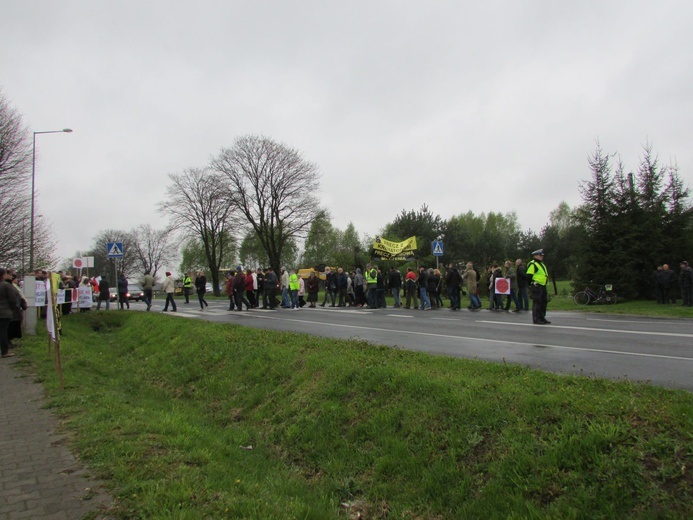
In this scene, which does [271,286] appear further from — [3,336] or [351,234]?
[351,234]

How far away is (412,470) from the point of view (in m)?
4.93

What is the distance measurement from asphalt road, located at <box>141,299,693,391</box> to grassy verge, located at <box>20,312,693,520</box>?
149cm

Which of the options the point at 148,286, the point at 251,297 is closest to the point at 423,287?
the point at 251,297

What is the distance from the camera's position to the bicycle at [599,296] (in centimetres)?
2202

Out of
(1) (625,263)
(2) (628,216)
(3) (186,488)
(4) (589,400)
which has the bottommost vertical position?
(3) (186,488)

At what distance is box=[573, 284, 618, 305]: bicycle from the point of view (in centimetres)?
2202

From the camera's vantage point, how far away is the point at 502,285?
19.6 m

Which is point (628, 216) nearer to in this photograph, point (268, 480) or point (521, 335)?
point (521, 335)

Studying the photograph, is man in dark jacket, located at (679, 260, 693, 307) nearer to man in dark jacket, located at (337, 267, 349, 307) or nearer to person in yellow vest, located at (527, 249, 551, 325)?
person in yellow vest, located at (527, 249, 551, 325)

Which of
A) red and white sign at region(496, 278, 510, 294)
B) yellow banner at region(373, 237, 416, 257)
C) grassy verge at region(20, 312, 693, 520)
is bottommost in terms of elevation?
grassy verge at region(20, 312, 693, 520)

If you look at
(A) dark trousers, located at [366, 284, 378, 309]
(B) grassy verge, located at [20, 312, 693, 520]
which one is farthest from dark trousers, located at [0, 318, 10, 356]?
(A) dark trousers, located at [366, 284, 378, 309]

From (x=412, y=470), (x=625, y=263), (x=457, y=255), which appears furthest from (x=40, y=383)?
(x=457, y=255)

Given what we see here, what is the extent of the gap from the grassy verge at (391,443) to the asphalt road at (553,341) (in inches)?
58.8

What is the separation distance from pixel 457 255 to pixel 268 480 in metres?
45.0
